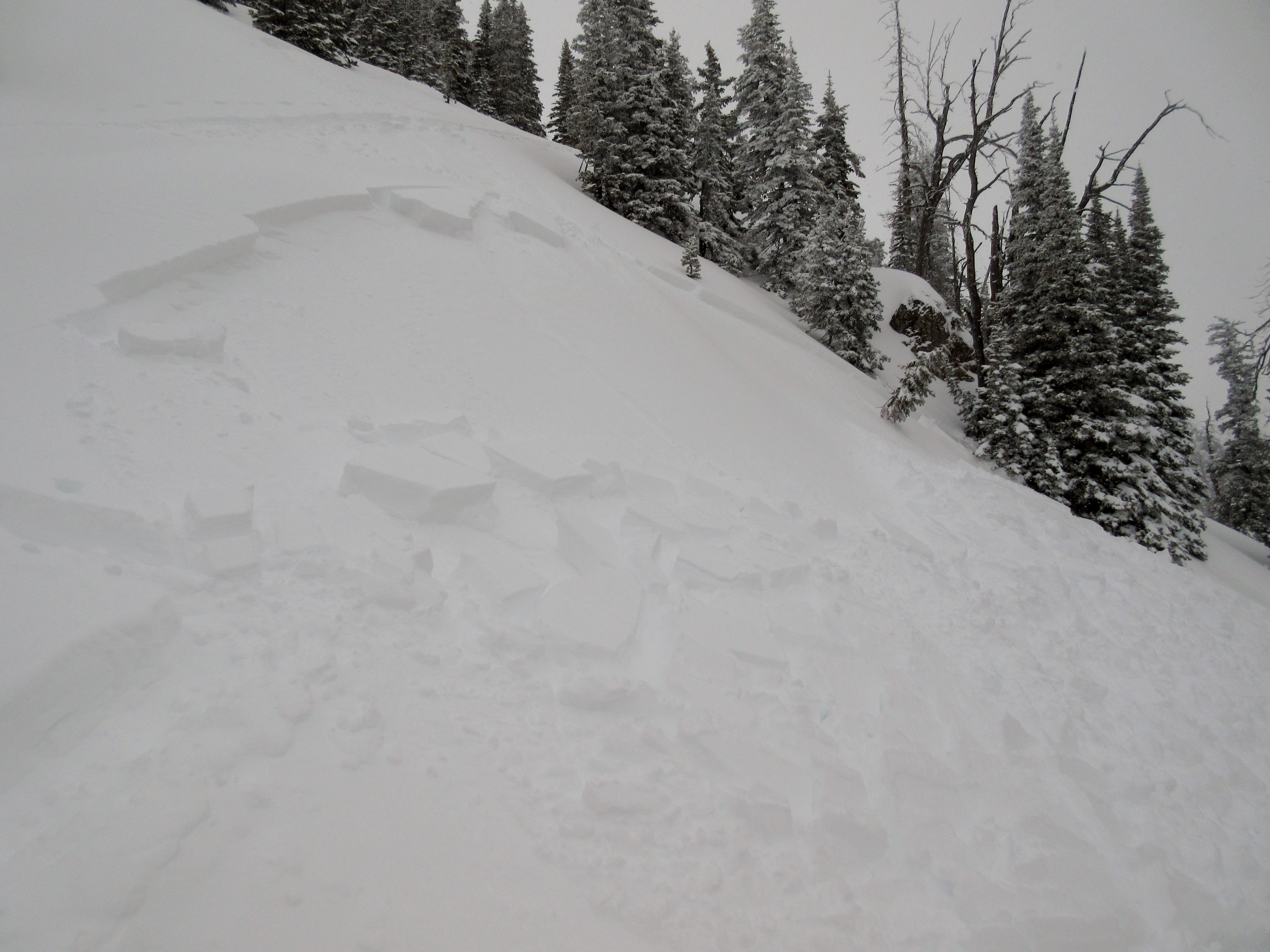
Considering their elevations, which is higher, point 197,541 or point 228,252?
point 228,252

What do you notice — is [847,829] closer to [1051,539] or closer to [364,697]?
[364,697]

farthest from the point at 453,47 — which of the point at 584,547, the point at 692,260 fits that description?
the point at 584,547

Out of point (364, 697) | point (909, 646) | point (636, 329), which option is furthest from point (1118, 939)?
point (636, 329)

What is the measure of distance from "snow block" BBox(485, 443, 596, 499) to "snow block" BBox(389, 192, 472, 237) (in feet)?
17.8

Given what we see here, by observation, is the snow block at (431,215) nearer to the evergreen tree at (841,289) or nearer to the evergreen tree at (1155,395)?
the evergreen tree at (841,289)

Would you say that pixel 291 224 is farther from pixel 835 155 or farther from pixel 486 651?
pixel 835 155

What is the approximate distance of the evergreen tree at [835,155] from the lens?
68.5 ft

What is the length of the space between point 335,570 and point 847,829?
3.10m

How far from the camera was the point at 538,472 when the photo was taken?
4402mm

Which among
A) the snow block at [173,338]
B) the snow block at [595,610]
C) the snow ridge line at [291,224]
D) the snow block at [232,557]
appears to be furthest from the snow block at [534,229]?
the snow block at [232,557]

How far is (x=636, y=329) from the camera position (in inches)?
331

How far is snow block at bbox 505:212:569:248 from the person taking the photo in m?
9.46

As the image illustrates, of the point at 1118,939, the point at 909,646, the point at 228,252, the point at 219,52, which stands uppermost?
the point at 219,52

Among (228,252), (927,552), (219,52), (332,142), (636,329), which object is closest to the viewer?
(228,252)
